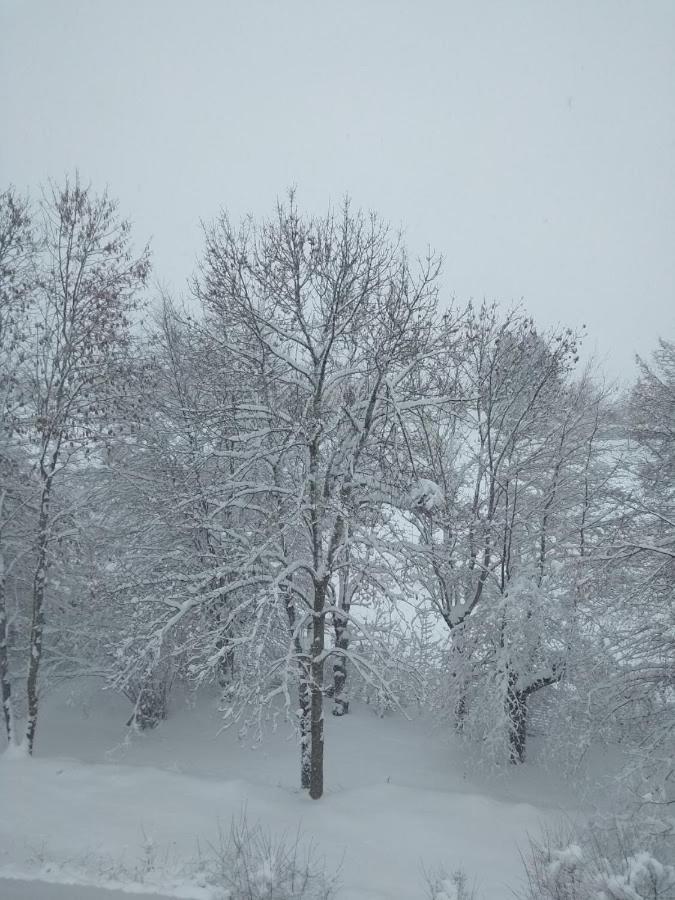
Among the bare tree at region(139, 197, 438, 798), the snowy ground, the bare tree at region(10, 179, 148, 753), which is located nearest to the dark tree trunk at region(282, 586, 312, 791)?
the bare tree at region(139, 197, 438, 798)

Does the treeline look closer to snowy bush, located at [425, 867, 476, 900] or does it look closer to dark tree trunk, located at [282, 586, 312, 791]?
dark tree trunk, located at [282, 586, 312, 791]

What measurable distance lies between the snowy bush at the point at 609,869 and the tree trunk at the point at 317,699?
3.60 metres

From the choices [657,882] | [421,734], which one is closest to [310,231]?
[657,882]

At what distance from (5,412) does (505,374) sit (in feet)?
34.9

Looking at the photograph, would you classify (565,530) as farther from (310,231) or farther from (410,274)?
(310,231)

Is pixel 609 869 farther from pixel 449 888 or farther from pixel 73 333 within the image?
pixel 73 333

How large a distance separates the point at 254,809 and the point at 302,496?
4.93 metres

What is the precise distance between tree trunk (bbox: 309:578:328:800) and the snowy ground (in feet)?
1.12

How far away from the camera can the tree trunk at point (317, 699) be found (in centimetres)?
885

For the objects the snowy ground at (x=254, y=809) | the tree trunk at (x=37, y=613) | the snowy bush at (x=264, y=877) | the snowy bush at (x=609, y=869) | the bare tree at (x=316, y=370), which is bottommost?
the snowy ground at (x=254, y=809)

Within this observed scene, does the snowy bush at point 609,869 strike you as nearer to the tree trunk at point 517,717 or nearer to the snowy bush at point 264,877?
the snowy bush at point 264,877

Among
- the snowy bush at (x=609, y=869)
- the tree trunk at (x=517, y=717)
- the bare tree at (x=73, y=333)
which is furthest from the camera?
the tree trunk at (x=517, y=717)

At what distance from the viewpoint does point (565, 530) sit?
38.5ft

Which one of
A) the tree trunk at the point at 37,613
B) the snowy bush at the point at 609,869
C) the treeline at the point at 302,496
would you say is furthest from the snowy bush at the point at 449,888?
the tree trunk at the point at 37,613
